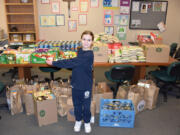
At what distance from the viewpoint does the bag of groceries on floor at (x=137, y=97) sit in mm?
2857

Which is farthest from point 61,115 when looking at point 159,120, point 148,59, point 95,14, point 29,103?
point 95,14

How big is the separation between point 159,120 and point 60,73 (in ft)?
8.90

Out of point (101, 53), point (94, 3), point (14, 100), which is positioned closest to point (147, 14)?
point (94, 3)

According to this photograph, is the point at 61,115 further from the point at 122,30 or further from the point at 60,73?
the point at 122,30

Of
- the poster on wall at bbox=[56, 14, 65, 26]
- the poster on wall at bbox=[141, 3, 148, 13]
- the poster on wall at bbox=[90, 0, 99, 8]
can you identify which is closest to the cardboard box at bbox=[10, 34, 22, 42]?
the poster on wall at bbox=[56, 14, 65, 26]

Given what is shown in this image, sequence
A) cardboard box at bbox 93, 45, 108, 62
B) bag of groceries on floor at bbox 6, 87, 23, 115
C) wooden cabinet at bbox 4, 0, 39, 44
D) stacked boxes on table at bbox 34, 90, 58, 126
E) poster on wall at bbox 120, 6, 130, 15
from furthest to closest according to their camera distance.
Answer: poster on wall at bbox 120, 6, 130, 15 → wooden cabinet at bbox 4, 0, 39, 44 → cardboard box at bbox 93, 45, 108, 62 → bag of groceries on floor at bbox 6, 87, 23, 115 → stacked boxes on table at bbox 34, 90, 58, 126

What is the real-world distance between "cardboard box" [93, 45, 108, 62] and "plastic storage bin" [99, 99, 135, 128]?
833 millimetres

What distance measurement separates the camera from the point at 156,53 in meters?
3.35

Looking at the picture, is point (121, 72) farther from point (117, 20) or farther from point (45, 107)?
point (117, 20)

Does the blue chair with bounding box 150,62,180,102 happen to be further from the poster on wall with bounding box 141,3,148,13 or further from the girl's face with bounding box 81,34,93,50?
the poster on wall with bounding box 141,3,148,13

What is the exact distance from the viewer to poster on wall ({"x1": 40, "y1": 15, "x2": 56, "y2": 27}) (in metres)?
5.32

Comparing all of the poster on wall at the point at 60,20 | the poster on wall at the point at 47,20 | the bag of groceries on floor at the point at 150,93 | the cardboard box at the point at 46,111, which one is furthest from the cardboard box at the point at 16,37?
the bag of groceries on floor at the point at 150,93

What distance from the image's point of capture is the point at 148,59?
11.1ft

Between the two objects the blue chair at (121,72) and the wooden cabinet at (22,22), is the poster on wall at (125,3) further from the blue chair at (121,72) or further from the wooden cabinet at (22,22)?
the blue chair at (121,72)
